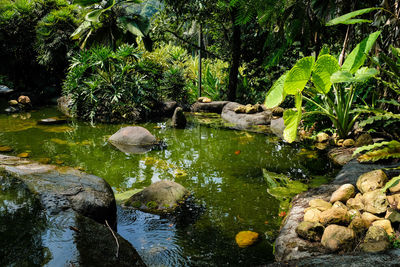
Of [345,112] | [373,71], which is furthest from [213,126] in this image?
[373,71]

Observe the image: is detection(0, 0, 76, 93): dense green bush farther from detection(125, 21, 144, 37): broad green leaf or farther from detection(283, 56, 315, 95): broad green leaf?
detection(283, 56, 315, 95): broad green leaf

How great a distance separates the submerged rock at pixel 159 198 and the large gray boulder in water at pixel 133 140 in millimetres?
2166

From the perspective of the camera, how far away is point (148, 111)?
866 centimetres

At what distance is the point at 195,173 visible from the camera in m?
4.38

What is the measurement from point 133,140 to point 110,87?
3.11 metres

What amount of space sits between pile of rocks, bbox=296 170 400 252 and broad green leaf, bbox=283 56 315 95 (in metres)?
1.17

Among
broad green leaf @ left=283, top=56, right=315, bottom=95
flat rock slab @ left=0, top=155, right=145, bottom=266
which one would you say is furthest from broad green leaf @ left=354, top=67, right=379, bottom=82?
flat rock slab @ left=0, top=155, right=145, bottom=266

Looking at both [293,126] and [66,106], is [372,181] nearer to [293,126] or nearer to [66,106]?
[293,126]

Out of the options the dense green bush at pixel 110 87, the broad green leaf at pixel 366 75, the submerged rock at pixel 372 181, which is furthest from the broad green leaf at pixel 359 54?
the dense green bush at pixel 110 87

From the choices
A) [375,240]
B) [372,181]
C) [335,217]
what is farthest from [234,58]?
[375,240]

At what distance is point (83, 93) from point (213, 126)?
355cm

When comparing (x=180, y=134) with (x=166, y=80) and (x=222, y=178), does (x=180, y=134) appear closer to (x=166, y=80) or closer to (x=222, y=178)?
(x=222, y=178)

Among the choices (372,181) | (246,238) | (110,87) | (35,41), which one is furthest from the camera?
(35,41)

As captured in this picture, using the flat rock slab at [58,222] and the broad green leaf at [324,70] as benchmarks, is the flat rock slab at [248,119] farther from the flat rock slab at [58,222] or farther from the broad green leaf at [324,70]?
the flat rock slab at [58,222]
